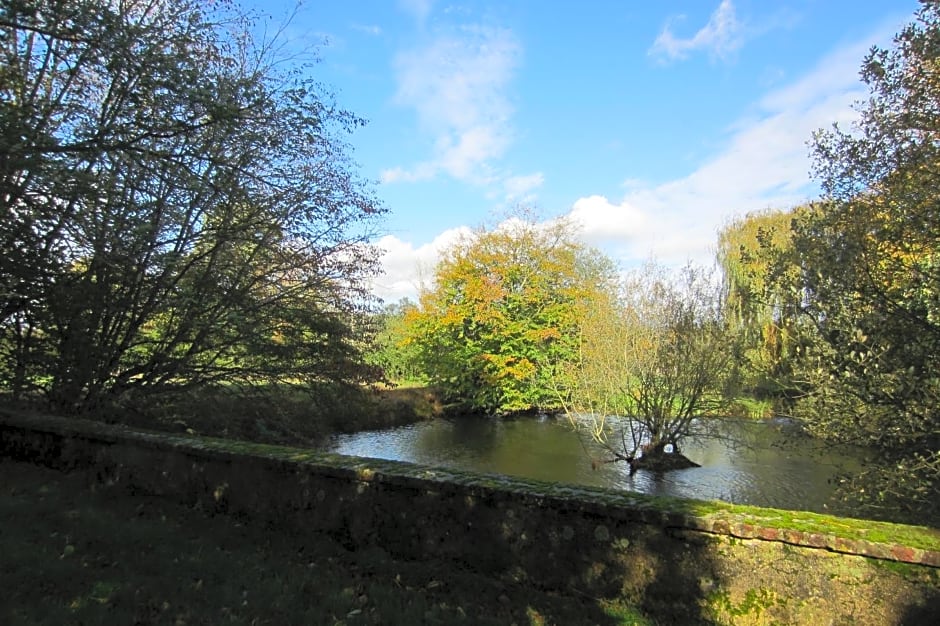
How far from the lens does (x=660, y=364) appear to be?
1301cm

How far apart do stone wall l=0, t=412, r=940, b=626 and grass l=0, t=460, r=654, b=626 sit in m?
0.16

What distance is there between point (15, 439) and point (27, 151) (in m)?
3.85

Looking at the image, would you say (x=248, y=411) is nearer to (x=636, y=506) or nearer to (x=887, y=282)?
(x=636, y=506)

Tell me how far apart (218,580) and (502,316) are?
1801 centimetres

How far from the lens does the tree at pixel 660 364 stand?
12.7 metres

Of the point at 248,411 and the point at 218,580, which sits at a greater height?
the point at 248,411

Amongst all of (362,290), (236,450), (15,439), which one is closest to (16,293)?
(15,439)

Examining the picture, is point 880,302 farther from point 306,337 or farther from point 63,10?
point 306,337

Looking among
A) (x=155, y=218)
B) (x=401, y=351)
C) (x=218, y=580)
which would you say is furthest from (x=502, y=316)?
(x=218, y=580)

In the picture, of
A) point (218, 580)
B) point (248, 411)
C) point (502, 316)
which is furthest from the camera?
point (502, 316)

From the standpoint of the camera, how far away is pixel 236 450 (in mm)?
4902

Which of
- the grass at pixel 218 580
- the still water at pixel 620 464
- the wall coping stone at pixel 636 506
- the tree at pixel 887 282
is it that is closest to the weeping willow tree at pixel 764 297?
the tree at pixel 887 282

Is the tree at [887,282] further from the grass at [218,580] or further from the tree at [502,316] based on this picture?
the tree at [502,316]

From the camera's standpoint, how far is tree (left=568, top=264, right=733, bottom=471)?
41.6 ft
